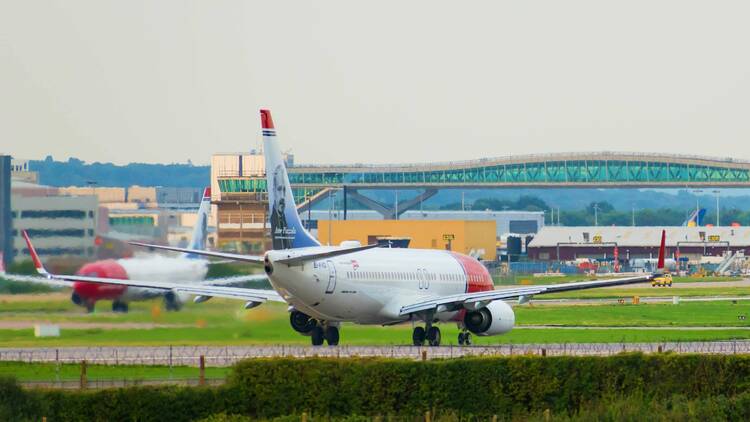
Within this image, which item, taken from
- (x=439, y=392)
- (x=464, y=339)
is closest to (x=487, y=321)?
(x=464, y=339)

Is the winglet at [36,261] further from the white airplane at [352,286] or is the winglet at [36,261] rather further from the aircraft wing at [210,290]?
the aircraft wing at [210,290]

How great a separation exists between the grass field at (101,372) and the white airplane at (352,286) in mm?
6899

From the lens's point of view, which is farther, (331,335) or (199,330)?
(331,335)

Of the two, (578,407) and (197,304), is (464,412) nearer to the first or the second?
(578,407)

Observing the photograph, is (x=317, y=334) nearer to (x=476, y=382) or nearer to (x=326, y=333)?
(x=326, y=333)

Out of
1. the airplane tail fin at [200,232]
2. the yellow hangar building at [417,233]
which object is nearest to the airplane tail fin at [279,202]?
the airplane tail fin at [200,232]

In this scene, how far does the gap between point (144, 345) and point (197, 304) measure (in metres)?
3.40

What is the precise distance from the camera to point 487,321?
5747cm

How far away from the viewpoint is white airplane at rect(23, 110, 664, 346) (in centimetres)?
5131

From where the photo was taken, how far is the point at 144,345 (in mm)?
52781

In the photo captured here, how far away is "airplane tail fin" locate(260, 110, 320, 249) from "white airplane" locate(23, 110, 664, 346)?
0.03 m

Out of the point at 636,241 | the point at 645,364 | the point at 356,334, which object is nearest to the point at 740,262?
the point at 636,241

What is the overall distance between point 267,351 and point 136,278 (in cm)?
866

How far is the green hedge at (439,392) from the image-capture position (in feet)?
110
